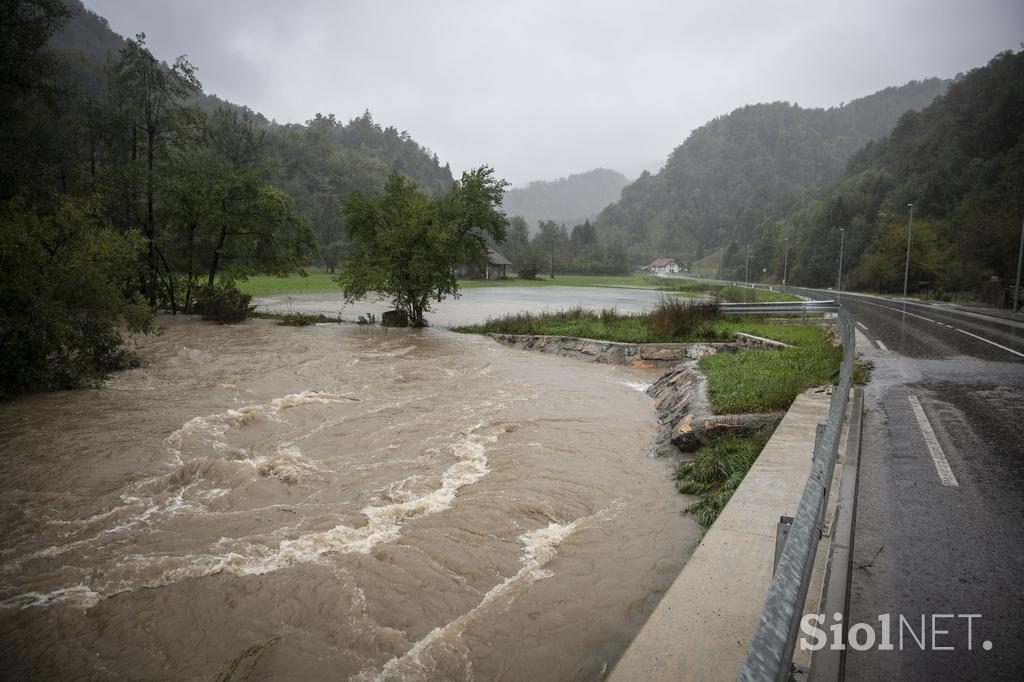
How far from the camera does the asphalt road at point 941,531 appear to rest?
3.26 m

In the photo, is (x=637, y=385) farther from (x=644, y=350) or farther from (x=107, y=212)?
(x=107, y=212)

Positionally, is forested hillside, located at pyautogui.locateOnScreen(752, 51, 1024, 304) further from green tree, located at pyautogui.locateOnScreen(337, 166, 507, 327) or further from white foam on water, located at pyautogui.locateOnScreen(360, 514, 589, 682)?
white foam on water, located at pyautogui.locateOnScreen(360, 514, 589, 682)

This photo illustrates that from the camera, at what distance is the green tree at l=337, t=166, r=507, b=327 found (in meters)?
25.9

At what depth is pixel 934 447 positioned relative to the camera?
7.11 metres

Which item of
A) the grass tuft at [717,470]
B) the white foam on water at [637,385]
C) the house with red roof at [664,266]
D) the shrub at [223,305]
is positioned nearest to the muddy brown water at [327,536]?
the grass tuft at [717,470]

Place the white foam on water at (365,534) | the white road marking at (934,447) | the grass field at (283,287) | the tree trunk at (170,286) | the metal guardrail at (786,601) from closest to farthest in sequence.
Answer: the metal guardrail at (786,601), the white foam on water at (365,534), the white road marking at (934,447), the tree trunk at (170,286), the grass field at (283,287)

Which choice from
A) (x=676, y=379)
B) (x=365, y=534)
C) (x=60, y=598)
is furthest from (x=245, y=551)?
(x=676, y=379)

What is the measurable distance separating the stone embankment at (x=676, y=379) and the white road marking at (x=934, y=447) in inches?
73.6

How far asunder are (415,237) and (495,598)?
74.1 feet

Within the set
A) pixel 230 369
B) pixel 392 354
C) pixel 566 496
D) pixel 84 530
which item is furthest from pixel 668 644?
pixel 392 354

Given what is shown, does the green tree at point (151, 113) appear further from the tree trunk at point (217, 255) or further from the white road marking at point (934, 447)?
the white road marking at point (934, 447)

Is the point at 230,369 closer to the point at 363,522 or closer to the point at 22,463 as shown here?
the point at 22,463

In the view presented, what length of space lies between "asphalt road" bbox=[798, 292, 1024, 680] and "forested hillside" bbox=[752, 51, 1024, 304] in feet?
117

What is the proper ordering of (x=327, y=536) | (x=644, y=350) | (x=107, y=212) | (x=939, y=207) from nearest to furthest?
(x=327, y=536), (x=644, y=350), (x=107, y=212), (x=939, y=207)
